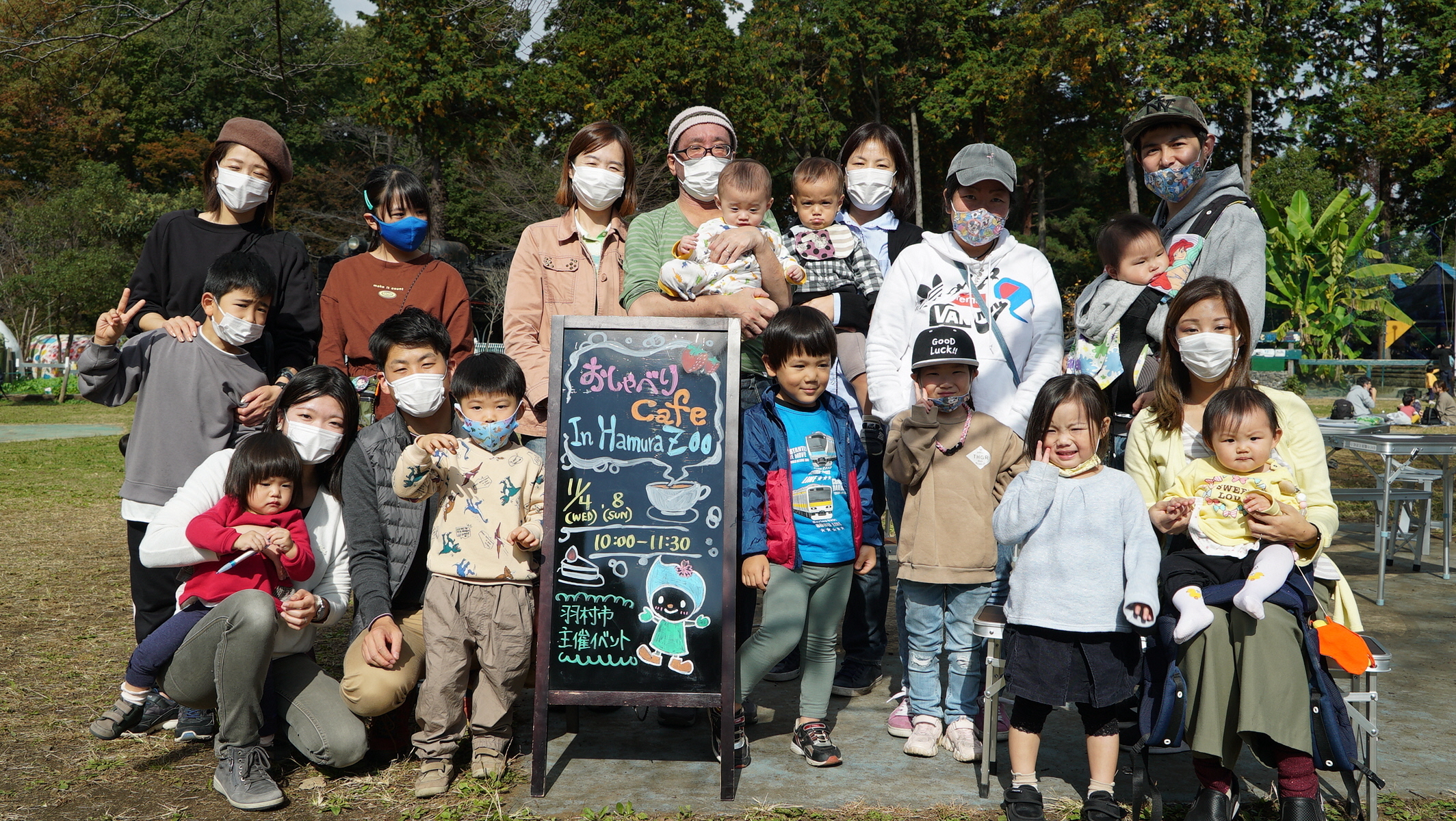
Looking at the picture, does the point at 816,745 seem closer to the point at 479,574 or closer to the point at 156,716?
the point at 479,574

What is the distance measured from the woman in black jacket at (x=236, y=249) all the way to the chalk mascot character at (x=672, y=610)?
1.90 m

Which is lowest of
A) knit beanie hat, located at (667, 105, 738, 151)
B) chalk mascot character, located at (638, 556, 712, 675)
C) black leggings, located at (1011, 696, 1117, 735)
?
black leggings, located at (1011, 696, 1117, 735)

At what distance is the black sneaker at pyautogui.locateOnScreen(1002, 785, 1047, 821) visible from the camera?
10.7ft

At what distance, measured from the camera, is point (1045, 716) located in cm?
347

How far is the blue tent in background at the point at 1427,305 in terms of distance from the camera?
34406mm

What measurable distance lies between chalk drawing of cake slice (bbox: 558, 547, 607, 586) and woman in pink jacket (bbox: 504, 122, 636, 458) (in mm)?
788

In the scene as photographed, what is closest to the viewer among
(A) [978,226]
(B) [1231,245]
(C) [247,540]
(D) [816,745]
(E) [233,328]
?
(C) [247,540]

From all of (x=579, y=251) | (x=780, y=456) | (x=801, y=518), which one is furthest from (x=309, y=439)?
(x=801, y=518)

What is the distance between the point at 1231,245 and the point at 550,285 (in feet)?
9.58

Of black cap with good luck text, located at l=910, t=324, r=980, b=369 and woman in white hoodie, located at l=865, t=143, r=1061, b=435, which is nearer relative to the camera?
black cap with good luck text, located at l=910, t=324, r=980, b=369

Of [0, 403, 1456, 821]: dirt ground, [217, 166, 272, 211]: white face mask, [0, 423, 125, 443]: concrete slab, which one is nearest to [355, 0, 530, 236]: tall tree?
[0, 423, 125, 443]: concrete slab

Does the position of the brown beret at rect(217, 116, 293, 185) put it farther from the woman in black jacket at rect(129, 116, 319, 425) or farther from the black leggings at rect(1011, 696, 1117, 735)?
the black leggings at rect(1011, 696, 1117, 735)

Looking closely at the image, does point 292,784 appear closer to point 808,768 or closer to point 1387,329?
point 808,768

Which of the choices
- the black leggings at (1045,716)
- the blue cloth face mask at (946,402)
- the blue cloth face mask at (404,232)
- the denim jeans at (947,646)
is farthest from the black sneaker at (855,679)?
the blue cloth face mask at (404,232)
